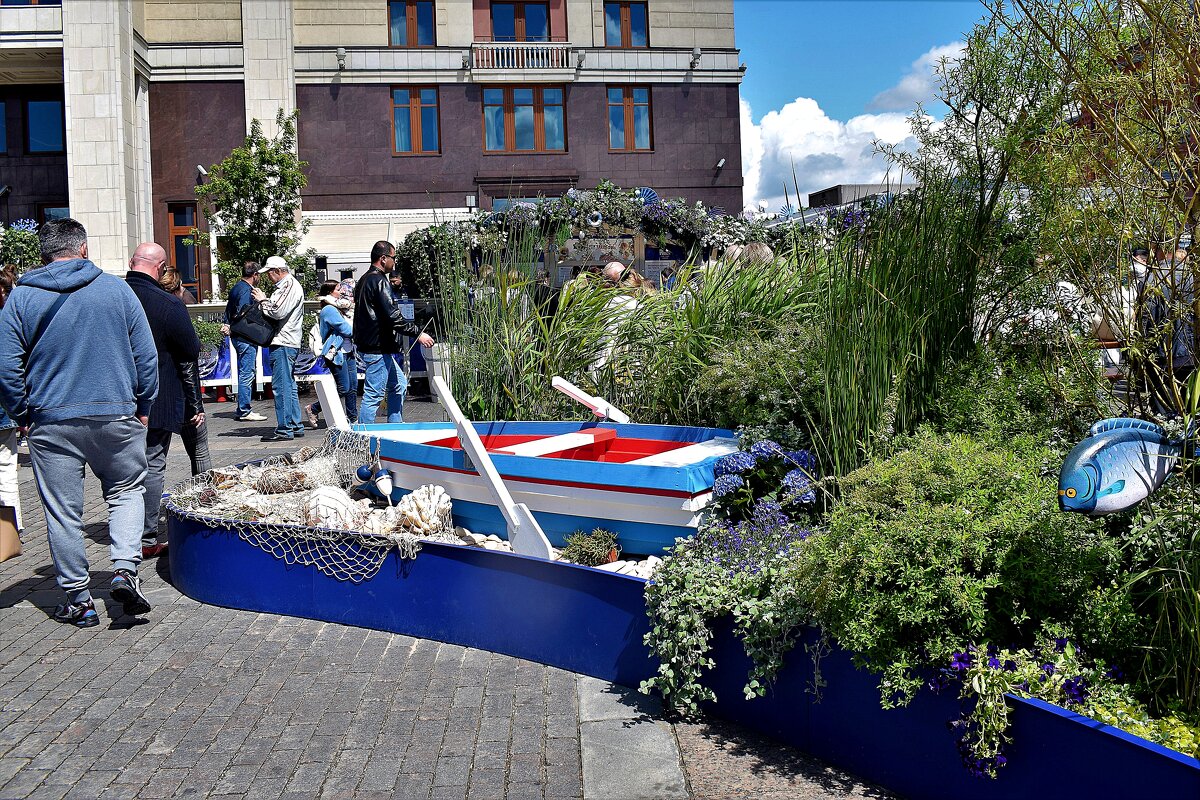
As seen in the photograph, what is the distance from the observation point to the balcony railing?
2883cm

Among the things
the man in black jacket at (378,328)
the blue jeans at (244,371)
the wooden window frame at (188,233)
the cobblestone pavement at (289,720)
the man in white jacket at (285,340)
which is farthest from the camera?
the wooden window frame at (188,233)

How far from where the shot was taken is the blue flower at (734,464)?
4.35 metres

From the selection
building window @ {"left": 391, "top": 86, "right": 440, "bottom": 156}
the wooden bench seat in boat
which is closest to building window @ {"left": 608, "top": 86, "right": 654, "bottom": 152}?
building window @ {"left": 391, "top": 86, "right": 440, "bottom": 156}

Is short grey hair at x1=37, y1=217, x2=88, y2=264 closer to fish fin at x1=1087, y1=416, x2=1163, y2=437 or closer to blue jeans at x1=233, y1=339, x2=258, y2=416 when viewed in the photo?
Result: fish fin at x1=1087, y1=416, x2=1163, y2=437

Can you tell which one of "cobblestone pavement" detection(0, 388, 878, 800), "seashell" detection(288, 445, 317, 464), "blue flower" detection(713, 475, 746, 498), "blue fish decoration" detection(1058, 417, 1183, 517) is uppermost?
"blue fish decoration" detection(1058, 417, 1183, 517)

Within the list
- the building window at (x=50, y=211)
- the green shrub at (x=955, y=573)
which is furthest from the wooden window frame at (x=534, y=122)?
the green shrub at (x=955, y=573)

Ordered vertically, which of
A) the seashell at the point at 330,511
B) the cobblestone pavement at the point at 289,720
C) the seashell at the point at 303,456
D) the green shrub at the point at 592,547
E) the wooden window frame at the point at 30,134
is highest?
the wooden window frame at the point at 30,134

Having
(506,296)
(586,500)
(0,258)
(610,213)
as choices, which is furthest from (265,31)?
(586,500)

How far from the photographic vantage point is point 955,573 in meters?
2.95

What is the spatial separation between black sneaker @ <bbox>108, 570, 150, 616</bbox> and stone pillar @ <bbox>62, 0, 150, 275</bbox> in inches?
866

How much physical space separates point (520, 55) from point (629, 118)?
11.5 feet

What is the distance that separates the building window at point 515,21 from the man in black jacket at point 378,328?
22.5m

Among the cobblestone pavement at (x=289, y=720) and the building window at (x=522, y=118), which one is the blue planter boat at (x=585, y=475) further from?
the building window at (x=522, y=118)

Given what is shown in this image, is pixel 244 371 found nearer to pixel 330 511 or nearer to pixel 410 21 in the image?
pixel 330 511
